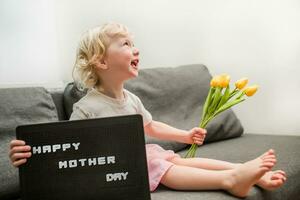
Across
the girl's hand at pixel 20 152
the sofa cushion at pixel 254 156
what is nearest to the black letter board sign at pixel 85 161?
the girl's hand at pixel 20 152

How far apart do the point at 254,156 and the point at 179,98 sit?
0.51 metres

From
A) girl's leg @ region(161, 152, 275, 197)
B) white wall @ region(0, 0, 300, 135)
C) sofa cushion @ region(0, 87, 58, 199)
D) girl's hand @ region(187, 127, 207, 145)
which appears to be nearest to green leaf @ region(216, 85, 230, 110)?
girl's hand @ region(187, 127, 207, 145)

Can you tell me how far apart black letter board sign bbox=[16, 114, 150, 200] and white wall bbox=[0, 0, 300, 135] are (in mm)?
877

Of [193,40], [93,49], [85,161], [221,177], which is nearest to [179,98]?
[193,40]

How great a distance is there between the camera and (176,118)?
1741 mm

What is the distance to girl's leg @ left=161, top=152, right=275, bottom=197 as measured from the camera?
978mm

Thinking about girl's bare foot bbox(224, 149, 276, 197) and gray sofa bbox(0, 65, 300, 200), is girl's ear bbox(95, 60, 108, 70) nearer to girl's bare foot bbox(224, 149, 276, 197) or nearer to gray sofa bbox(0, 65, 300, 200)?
gray sofa bbox(0, 65, 300, 200)

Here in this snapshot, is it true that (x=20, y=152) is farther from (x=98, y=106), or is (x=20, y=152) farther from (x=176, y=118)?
(x=176, y=118)

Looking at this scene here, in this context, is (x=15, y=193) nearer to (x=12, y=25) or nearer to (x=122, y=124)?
(x=122, y=124)

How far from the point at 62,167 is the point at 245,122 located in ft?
4.44

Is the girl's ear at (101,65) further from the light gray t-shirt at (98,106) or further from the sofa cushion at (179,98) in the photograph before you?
the sofa cushion at (179,98)

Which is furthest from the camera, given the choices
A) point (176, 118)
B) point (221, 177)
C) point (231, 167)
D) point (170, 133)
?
point (176, 118)

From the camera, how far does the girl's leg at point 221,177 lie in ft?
3.21

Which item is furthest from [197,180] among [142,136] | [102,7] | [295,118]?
[102,7]
